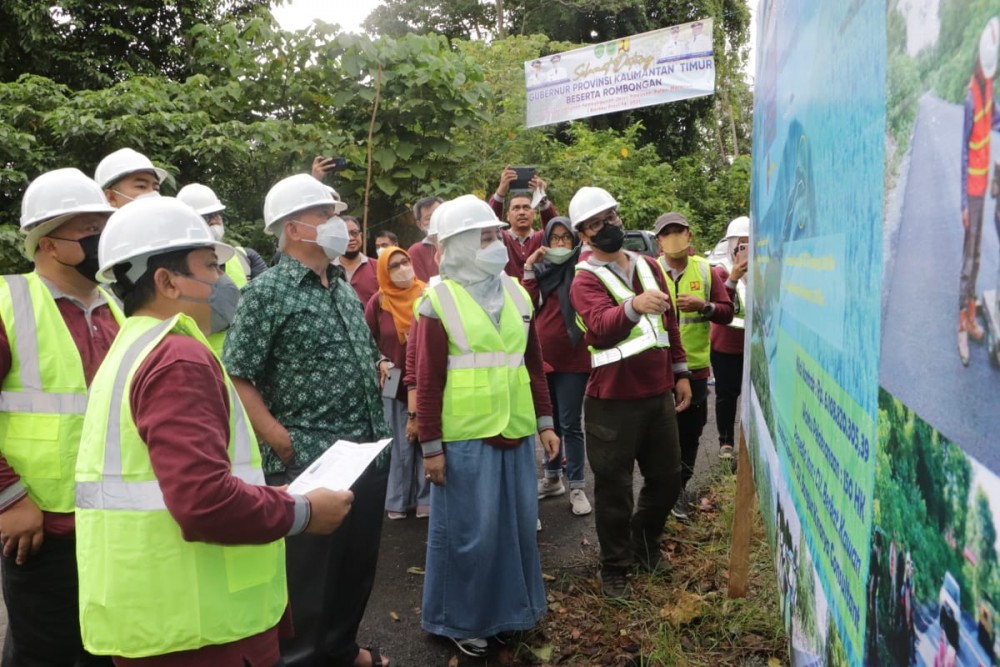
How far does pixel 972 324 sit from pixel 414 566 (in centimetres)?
387

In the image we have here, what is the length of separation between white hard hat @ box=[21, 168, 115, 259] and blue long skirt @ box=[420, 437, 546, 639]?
1675 millimetres

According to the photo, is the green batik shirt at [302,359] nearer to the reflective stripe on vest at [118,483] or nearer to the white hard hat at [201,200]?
the reflective stripe on vest at [118,483]

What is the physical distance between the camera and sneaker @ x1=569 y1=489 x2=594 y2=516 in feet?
15.9

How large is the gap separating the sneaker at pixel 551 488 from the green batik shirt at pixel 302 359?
2.53 metres

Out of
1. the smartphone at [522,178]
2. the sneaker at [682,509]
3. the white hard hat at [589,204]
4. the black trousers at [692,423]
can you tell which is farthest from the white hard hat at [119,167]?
the sneaker at [682,509]

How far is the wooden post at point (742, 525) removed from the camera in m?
3.21

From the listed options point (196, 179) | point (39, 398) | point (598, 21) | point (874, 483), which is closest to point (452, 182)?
point (196, 179)

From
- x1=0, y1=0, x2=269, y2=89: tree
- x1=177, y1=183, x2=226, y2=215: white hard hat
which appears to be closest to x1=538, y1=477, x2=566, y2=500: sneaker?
x1=177, y1=183, x2=226, y2=215: white hard hat

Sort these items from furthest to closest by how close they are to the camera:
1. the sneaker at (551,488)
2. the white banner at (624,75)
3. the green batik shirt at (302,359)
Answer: the white banner at (624,75) → the sneaker at (551,488) → the green batik shirt at (302,359)

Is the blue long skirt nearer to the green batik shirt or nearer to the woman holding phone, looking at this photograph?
the green batik shirt

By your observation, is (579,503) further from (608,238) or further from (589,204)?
(589,204)

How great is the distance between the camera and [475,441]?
10.5ft

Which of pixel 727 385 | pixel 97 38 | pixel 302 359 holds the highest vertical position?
Answer: pixel 97 38

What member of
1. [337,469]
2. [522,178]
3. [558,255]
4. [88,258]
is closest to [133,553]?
[337,469]
